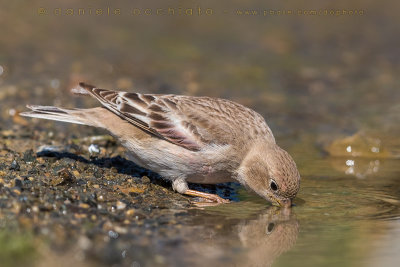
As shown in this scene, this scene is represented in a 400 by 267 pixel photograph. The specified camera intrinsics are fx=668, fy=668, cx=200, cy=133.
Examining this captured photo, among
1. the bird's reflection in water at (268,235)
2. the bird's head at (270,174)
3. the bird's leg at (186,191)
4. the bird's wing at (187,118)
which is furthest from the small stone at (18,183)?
the bird's head at (270,174)

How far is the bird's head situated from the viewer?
7531 millimetres

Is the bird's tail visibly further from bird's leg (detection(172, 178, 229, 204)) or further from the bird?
bird's leg (detection(172, 178, 229, 204))

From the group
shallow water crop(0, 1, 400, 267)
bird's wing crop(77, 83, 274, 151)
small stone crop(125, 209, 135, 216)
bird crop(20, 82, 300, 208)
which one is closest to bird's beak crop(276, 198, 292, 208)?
bird crop(20, 82, 300, 208)

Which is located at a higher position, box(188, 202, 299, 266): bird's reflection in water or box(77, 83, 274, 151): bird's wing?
box(77, 83, 274, 151): bird's wing

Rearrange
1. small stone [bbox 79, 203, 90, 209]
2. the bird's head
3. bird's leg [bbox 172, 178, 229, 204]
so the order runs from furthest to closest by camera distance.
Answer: bird's leg [bbox 172, 178, 229, 204] < the bird's head < small stone [bbox 79, 203, 90, 209]

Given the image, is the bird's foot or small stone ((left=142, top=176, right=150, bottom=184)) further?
small stone ((left=142, top=176, right=150, bottom=184))

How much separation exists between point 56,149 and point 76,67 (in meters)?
5.21

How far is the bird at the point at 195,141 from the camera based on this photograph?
772 cm

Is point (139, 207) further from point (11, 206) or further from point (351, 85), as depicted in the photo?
point (351, 85)

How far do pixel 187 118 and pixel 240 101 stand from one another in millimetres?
4765

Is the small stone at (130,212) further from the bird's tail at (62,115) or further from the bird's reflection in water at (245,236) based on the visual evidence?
the bird's tail at (62,115)

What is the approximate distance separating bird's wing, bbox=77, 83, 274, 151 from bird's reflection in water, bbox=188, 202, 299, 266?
0.87m

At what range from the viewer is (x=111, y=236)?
6.02 metres

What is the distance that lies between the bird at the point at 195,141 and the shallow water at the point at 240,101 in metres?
0.31
